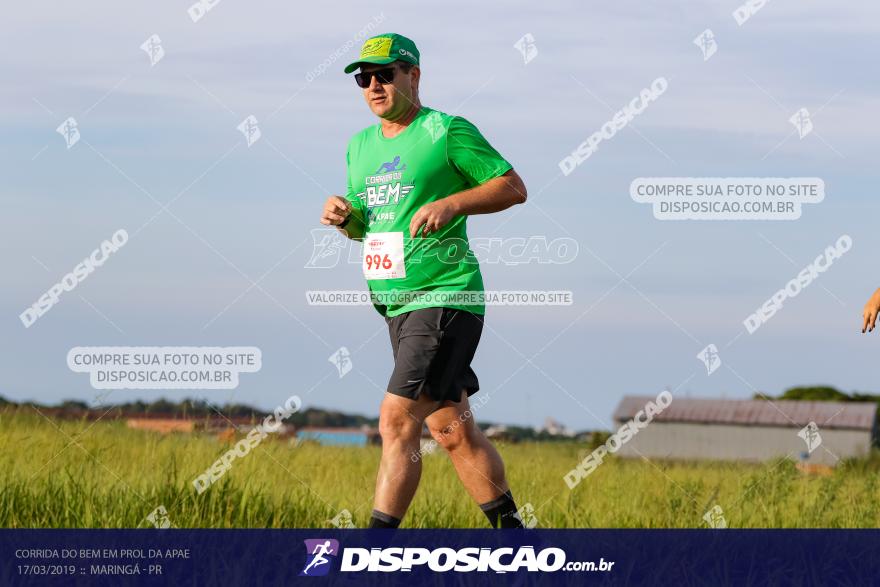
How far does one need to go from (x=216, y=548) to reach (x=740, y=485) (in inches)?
164

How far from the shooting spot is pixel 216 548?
19.0 ft

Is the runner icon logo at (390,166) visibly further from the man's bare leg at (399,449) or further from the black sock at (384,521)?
the black sock at (384,521)

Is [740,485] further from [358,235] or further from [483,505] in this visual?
[358,235]

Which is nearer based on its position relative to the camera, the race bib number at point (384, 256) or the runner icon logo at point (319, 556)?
the runner icon logo at point (319, 556)

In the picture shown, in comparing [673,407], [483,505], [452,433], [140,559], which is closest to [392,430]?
[452,433]

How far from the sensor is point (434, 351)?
573 centimetres

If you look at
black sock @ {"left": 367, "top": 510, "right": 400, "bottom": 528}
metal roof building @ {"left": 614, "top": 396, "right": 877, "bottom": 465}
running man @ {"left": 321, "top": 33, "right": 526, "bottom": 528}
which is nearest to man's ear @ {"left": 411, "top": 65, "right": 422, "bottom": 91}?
running man @ {"left": 321, "top": 33, "right": 526, "bottom": 528}

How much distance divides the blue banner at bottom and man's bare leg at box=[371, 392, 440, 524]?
0.58 feet

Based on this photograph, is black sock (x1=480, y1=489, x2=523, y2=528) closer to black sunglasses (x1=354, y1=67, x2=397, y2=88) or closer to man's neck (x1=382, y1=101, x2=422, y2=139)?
man's neck (x1=382, y1=101, x2=422, y2=139)

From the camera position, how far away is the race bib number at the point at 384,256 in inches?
229

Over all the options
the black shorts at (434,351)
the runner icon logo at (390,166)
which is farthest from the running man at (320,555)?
Answer: the runner icon logo at (390,166)

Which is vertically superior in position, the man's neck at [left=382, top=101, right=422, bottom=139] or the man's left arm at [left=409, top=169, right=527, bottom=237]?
the man's neck at [left=382, top=101, right=422, bottom=139]

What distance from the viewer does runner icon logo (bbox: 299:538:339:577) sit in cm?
556

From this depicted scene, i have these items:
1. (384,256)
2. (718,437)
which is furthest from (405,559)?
(718,437)
